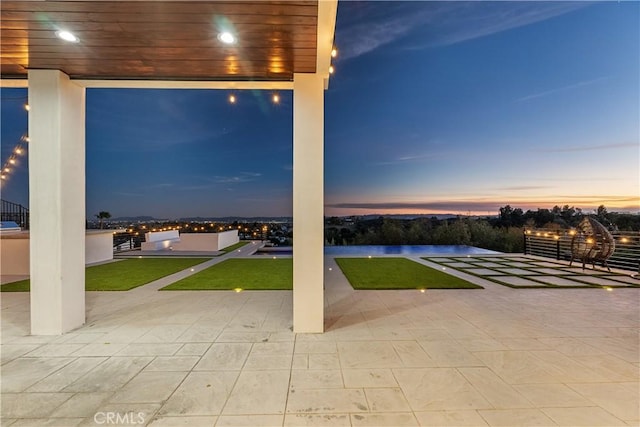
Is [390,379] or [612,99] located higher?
[612,99]

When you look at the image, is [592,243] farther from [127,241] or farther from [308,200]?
[127,241]

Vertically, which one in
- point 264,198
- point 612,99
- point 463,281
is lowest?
point 463,281

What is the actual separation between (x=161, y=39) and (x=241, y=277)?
475 centimetres

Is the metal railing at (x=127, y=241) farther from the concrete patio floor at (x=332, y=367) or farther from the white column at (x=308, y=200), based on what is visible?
the white column at (x=308, y=200)

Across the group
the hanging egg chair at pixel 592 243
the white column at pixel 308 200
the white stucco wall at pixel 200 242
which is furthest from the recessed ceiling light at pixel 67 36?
the hanging egg chair at pixel 592 243

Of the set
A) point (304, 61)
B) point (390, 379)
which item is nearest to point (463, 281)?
point (390, 379)

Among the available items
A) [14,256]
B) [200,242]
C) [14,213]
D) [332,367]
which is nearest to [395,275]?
[332,367]

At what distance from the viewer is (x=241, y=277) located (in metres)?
6.30

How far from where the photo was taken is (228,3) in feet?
7.40

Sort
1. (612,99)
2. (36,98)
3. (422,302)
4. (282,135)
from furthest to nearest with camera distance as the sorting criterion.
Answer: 1. (282,135)
2. (612,99)
3. (422,302)
4. (36,98)

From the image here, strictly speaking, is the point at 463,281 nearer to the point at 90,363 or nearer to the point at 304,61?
the point at 304,61

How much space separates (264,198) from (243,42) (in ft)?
49.9

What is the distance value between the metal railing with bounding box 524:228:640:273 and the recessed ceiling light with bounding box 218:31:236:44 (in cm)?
921

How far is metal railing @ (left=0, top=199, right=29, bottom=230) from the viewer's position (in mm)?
9833
